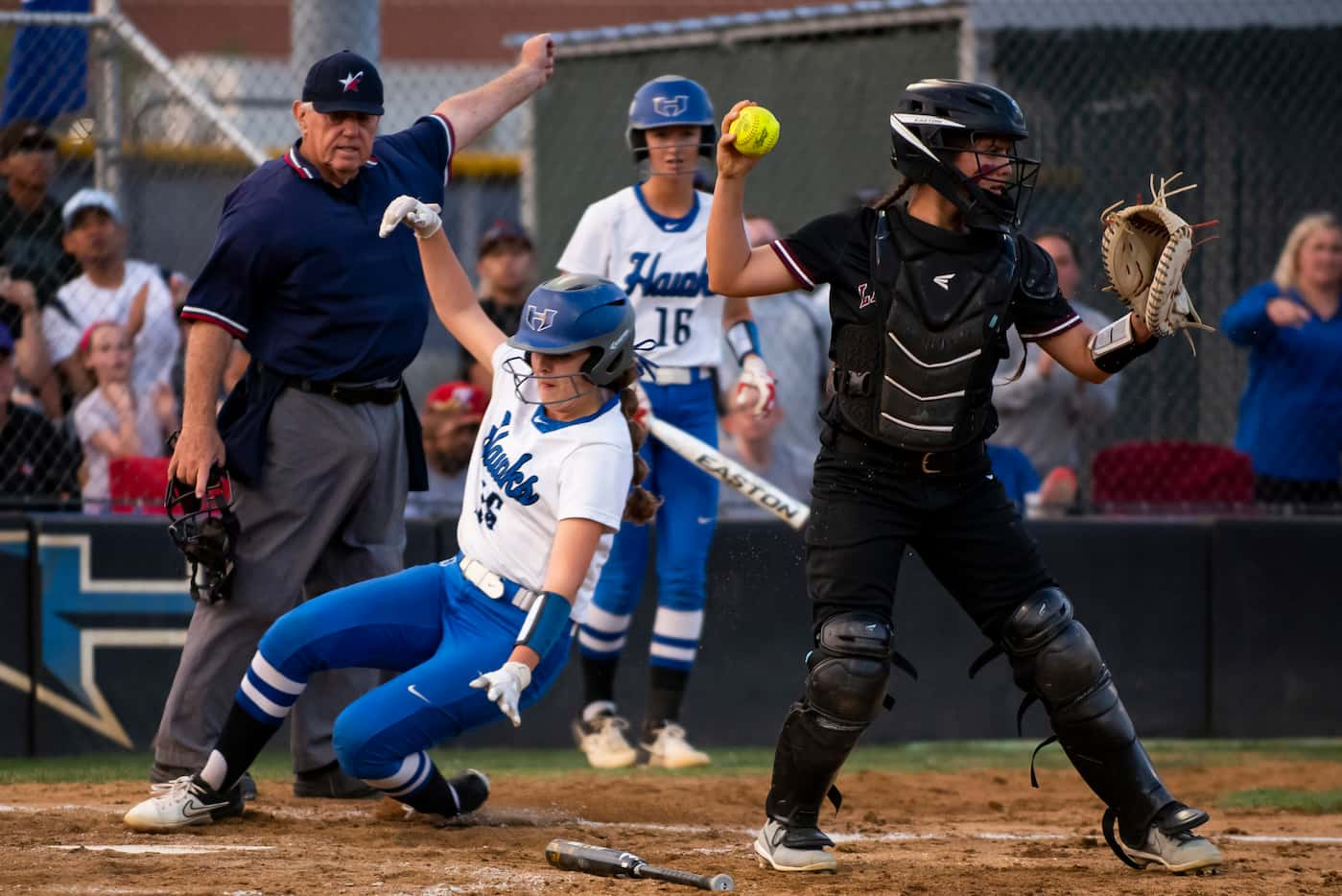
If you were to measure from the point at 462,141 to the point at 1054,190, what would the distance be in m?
4.42

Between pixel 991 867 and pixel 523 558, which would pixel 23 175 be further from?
pixel 991 867

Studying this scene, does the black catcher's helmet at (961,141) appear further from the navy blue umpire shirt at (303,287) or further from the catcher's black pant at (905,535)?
the navy blue umpire shirt at (303,287)

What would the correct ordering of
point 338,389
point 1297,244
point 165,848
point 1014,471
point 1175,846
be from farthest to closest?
1. point 1297,244
2. point 1014,471
3. point 338,389
4. point 165,848
5. point 1175,846

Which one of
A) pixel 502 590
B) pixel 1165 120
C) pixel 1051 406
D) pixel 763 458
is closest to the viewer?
pixel 502 590

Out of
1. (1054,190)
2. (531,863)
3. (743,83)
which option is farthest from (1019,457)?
(531,863)

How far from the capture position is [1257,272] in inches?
371

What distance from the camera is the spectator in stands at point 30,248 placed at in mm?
7789

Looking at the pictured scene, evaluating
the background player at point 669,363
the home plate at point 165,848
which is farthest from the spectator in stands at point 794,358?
the home plate at point 165,848

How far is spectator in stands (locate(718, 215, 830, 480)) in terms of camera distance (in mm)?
8547

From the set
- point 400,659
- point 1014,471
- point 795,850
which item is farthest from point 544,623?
point 1014,471

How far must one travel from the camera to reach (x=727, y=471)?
6.78 metres

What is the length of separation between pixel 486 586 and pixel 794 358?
4.08 meters

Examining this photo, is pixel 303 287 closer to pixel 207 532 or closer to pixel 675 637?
pixel 207 532

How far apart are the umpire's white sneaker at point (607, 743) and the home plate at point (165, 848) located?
2.27 m
